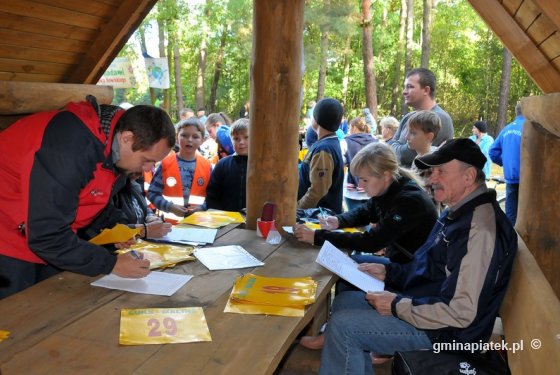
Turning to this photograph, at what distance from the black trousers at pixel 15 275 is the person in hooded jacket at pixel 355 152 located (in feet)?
11.1

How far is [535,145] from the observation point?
249cm

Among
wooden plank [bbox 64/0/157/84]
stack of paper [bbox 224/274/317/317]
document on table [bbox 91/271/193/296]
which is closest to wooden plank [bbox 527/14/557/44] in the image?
stack of paper [bbox 224/274/317/317]

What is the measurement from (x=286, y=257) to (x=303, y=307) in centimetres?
71

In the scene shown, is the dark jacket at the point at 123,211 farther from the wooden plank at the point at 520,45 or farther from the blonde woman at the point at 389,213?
the wooden plank at the point at 520,45

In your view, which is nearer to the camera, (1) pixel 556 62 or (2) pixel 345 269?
(1) pixel 556 62

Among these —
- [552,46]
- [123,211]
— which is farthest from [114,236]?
[552,46]

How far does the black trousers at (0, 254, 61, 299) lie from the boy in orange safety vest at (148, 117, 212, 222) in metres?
2.17

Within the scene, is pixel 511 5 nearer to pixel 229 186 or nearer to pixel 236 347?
pixel 236 347

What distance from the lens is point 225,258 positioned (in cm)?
258

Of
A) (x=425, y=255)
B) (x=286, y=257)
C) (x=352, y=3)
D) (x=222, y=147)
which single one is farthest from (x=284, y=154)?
(x=352, y=3)

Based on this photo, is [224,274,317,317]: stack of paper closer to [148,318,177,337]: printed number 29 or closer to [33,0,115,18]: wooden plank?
[148,318,177,337]: printed number 29

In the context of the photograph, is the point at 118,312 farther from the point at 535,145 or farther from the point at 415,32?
the point at 415,32

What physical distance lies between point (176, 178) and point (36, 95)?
55.9 inches

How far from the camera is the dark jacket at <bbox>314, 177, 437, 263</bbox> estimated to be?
292 cm
